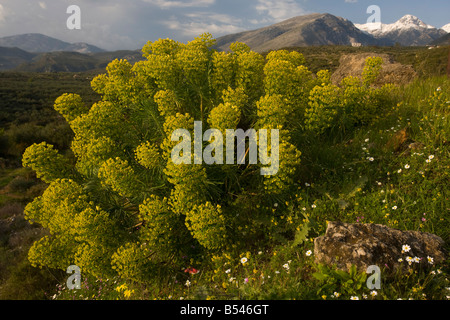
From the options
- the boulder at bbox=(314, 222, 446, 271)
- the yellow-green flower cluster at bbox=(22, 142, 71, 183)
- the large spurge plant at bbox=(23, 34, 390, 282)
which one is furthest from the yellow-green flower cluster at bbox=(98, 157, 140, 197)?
the boulder at bbox=(314, 222, 446, 271)

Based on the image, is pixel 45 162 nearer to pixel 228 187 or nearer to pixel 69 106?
pixel 69 106

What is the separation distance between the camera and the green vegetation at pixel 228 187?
333 centimetres

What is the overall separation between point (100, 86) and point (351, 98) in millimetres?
5207

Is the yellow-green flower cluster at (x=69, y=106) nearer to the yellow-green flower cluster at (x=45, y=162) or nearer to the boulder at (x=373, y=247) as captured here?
the yellow-green flower cluster at (x=45, y=162)

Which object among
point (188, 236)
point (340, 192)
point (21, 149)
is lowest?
point (21, 149)

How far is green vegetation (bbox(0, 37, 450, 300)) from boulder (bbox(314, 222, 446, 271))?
136 millimetres

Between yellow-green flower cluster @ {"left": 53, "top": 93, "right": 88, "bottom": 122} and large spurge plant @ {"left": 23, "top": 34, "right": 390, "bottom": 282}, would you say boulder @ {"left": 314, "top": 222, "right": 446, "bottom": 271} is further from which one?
yellow-green flower cluster @ {"left": 53, "top": 93, "right": 88, "bottom": 122}

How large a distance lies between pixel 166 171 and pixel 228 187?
161 centimetres

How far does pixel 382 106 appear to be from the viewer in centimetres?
627

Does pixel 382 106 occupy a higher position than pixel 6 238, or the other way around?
pixel 382 106

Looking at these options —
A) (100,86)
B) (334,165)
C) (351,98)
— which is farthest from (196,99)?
(351,98)

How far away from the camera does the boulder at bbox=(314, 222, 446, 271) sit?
284 cm
